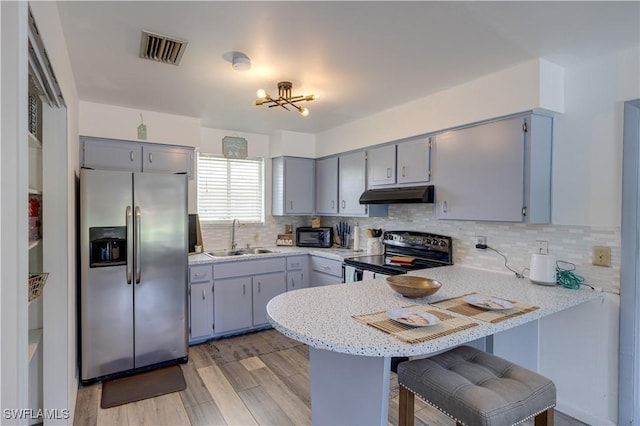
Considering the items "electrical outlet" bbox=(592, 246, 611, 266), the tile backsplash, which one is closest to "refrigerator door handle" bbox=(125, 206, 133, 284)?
the tile backsplash

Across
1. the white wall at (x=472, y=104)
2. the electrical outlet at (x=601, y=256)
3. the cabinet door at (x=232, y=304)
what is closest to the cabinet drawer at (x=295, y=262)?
the cabinet door at (x=232, y=304)

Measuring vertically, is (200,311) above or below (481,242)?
below

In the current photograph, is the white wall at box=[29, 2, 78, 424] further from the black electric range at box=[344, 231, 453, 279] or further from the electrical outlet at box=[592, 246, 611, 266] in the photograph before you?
the electrical outlet at box=[592, 246, 611, 266]

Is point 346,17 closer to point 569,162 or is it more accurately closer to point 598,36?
point 598,36

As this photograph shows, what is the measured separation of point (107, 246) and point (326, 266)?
6.79ft

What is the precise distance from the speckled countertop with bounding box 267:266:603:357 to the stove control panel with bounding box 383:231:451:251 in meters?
0.47

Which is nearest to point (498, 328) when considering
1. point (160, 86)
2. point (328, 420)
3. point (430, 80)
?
point (328, 420)

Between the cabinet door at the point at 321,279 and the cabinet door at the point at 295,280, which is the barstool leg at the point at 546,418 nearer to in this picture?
the cabinet door at the point at 321,279

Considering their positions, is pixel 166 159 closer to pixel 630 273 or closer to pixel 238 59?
pixel 238 59

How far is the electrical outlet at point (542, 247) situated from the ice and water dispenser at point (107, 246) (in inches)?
123

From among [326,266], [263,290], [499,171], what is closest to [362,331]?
[499,171]

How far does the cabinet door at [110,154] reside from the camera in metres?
3.17

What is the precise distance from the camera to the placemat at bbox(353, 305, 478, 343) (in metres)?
1.39

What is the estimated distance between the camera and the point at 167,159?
141 inches
